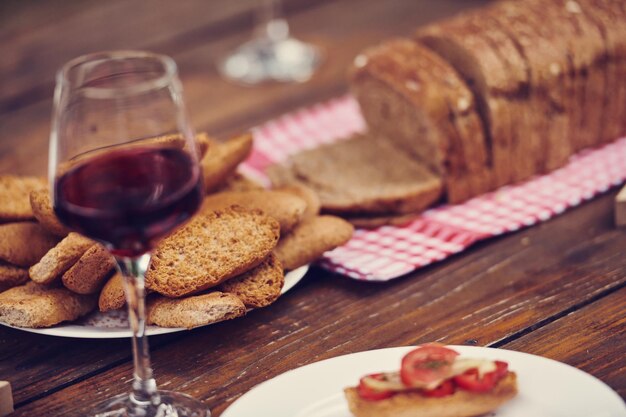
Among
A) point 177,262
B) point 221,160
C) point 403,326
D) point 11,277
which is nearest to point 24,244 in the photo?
point 11,277

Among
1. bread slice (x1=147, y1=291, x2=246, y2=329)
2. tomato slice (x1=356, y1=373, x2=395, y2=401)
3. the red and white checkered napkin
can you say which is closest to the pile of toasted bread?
bread slice (x1=147, y1=291, x2=246, y2=329)

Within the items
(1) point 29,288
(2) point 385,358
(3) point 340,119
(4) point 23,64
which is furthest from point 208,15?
(2) point 385,358

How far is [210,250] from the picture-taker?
5.95 ft

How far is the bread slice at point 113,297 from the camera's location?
5.76 feet

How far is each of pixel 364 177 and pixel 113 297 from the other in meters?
0.91

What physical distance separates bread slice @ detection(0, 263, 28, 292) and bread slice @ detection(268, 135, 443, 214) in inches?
28.6

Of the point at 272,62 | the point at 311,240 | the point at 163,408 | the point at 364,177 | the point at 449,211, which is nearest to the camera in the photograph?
the point at 163,408

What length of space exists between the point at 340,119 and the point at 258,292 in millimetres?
1191

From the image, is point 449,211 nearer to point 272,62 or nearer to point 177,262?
point 177,262

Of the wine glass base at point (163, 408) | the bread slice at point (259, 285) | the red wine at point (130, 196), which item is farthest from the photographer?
the bread slice at point (259, 285)

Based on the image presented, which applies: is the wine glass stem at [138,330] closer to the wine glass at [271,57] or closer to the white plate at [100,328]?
the white plate at [100,328]

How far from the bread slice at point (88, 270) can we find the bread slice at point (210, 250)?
91 mm

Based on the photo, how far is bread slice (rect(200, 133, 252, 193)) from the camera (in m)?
2.09

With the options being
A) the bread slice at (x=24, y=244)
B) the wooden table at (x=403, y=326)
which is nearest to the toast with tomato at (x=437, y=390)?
the wooden table at (x=403, y=326)
